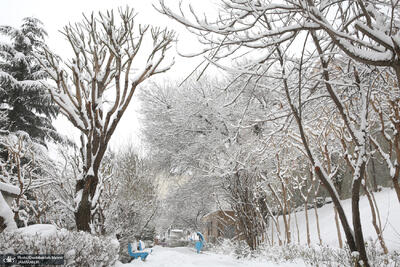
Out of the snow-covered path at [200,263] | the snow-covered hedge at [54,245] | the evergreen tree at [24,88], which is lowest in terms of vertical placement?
the snow-covered path at [200,263]

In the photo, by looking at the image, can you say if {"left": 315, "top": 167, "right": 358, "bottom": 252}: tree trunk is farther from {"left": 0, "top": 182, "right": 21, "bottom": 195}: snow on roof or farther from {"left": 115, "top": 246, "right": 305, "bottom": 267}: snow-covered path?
{"left": 0, "top": 182, "right": 21, "bottom": 195}: snow on roof

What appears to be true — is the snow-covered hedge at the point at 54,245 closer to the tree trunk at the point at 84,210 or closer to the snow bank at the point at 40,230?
the snow bank at the point at 40,230

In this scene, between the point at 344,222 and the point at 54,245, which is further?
the point at 54,245

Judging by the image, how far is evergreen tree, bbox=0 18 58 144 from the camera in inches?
465

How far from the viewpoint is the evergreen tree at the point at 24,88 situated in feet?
38.7

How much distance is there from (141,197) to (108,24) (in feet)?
28.8

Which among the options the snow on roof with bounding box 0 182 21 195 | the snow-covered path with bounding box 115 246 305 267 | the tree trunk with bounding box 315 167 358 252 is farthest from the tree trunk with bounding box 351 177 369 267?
the snow on roof with bounding box 0 182 21 195

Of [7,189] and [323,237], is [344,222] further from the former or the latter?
[323,237]

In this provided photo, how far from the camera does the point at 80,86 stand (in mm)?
6180

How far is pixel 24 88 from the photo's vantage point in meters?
11.4

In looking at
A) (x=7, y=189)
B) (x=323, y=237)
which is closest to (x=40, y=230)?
(x=7, y=189)

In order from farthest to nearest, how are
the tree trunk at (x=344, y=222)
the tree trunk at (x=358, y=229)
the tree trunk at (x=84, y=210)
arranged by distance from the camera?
the tree trunk at (x=84, y=210), the tree trunk at (x=344, y=222), the tree trunk at (x=358, y=229)

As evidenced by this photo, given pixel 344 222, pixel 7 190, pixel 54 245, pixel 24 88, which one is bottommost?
pixel 54 245

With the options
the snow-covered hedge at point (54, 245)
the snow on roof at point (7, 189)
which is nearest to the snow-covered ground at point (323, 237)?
the snow-covered hedge at point (54, 245)
